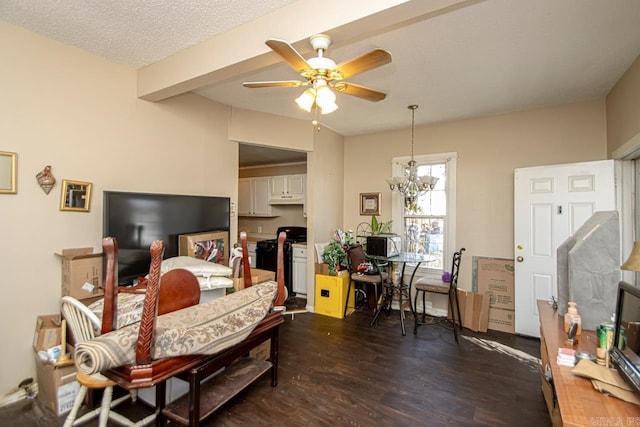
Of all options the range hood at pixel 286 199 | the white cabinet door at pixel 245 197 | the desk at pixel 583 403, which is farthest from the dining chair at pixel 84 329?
the white cabinet door at pixel 245 197

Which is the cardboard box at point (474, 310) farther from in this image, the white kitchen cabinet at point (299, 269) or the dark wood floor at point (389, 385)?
the white kitchen cabinet at point (299, 269)

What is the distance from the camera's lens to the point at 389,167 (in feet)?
15.1

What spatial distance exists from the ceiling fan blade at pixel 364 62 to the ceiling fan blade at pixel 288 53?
196 millimetres

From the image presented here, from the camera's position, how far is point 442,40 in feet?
7.29

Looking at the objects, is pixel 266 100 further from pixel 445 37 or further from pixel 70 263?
pixel 70 263

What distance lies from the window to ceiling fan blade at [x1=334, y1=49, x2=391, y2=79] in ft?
8.35

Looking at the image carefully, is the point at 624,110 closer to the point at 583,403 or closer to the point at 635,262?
the point at 635,262

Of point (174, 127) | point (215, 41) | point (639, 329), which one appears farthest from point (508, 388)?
point (174, 127)

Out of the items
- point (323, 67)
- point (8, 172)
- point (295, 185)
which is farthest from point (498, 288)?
point (8, 172)

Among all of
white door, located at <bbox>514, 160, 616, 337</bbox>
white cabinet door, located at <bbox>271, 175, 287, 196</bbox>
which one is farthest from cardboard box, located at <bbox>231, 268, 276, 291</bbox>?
white door, located at <bbox>514, 160, 616, 337</bbox>

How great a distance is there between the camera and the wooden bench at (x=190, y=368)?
134 cm

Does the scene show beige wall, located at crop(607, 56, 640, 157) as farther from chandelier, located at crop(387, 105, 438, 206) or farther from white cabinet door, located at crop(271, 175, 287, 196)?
white cabinet door, located at crop(271, 175, 287, 196)

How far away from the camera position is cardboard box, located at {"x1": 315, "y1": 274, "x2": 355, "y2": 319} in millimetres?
4031

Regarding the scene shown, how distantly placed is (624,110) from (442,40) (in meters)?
1.97
